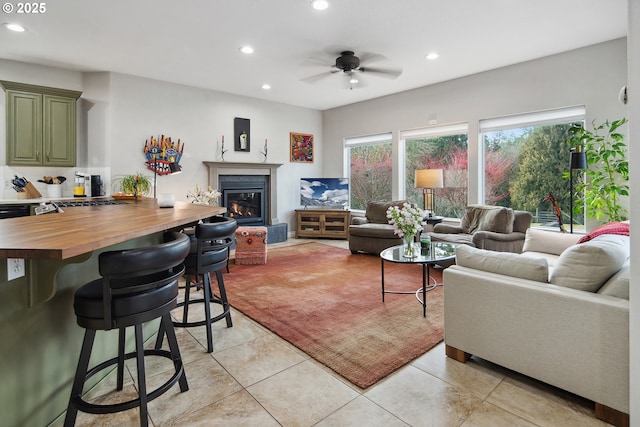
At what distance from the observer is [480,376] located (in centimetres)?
208

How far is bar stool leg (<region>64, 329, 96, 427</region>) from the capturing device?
153cm

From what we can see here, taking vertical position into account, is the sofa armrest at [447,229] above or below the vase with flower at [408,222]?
below

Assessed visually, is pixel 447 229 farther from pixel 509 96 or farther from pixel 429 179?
pixel 509 96

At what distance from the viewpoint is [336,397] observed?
6.26 feet

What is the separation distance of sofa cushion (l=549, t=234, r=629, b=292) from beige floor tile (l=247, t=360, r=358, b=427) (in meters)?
1.32

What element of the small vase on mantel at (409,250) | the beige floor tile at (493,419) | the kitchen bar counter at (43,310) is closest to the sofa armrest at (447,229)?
the small vase on mantel at (409,250)

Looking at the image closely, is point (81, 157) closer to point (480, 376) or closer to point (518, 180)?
point (480, 376)

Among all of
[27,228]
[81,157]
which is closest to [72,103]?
[81,157]

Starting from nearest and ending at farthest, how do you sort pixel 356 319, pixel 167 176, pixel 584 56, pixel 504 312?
pixel 504 312, pixel 356 319, pixel 584 56, pixel 167 176

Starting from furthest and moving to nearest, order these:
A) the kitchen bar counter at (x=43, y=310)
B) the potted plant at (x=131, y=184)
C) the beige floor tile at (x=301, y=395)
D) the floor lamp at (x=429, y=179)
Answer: the floor lamp at (x=429, y=179) → the potted plant at (x=131, y=184) → the beige floor tile at (x=301, y=395) → the kitchen bar counter at (x=43, y=310)

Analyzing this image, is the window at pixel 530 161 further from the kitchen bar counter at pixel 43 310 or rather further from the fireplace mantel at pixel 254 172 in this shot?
the kitchen bar counter at pixel 43 310

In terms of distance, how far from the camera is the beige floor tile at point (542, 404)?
169cm

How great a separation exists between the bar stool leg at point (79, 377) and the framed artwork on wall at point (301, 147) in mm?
5978

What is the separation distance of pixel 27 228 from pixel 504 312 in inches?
98.2
